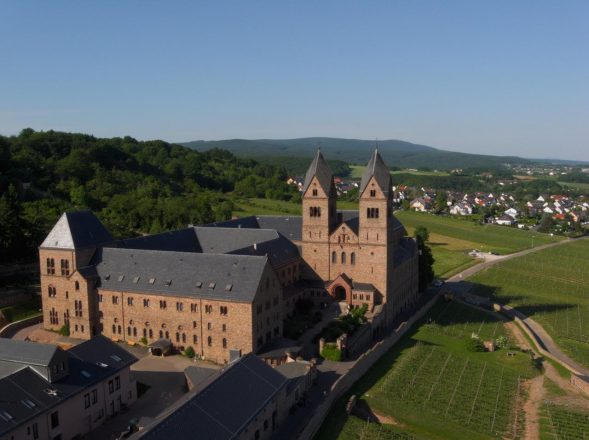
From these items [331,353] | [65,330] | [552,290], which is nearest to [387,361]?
[331,353]

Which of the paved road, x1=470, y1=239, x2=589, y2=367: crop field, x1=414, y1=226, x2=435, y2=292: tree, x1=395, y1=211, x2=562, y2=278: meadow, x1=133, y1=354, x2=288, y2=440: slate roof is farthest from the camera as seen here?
x1=395, y1=211, x2=562, y2=278: meadow

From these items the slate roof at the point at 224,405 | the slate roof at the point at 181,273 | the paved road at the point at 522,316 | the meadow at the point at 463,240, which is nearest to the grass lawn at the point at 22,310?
the slate roof at the point at 181,273

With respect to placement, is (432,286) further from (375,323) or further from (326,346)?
(326,346)

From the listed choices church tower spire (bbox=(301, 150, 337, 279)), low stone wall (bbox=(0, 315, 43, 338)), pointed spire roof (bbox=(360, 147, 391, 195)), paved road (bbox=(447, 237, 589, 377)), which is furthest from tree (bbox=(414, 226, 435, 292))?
low stone wall (bbox=(0, 315, 43, 338))

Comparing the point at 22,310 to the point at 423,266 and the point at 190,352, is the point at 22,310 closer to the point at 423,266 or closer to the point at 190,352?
the point at 190,352

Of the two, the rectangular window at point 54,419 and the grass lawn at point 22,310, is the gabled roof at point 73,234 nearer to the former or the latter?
the grass lawn at point 22,310

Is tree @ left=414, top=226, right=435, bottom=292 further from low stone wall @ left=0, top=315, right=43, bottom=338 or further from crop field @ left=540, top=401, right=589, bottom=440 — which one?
low stone wall @ left=0, top=315, right=43, bottom=338
